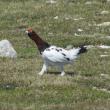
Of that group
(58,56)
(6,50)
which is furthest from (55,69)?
(6,50)

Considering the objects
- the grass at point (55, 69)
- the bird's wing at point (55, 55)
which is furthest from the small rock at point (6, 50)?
the bird's wing at point (55, 55)

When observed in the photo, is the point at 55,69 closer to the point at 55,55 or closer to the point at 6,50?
the point at 55,55

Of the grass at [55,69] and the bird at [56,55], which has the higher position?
the bird at [56,55]

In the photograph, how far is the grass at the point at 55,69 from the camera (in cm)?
1661

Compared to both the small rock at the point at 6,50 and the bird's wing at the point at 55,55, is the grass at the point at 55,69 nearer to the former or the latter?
the small rock at the point at 6,50

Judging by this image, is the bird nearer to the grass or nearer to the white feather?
the white feather

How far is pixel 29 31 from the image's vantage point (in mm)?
20141

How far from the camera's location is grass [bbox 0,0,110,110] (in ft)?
54.5

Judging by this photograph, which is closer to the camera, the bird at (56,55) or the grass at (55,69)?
the grass at (55,69)

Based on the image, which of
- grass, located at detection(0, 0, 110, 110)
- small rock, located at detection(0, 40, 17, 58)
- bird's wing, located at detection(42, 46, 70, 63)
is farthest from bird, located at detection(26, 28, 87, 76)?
small rock, located at detection(0, 40, 17, 58)

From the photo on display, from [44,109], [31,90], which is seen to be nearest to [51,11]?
[31,90]

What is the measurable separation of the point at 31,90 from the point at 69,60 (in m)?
2.36

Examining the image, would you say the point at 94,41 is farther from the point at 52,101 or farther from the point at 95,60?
the point at 52,101

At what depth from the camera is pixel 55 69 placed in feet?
70.6
